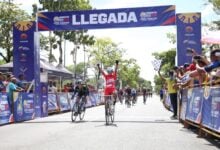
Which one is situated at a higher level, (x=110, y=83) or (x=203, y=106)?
(x=110, y=83)

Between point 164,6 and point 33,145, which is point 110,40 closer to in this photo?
point 164,6

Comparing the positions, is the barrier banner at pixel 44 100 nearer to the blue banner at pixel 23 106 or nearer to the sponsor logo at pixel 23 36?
the blue banner at pixel 23 106

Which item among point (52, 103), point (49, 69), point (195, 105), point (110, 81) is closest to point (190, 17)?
point (110, 81)

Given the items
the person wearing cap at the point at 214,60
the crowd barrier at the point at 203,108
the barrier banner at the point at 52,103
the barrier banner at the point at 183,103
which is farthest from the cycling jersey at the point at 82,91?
the person wearing cap at the point at 214,60

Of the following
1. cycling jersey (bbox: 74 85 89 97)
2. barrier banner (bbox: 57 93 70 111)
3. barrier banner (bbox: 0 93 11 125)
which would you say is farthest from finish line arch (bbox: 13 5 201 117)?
barrier banner (bbox: 57 93 70 111)

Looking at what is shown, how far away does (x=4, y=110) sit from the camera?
17.6 m

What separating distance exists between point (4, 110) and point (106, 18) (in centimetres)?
667

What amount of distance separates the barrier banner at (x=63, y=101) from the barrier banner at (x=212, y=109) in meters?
15.5

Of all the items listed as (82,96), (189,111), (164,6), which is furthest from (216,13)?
(189,111)

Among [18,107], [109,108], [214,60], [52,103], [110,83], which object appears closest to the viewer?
[214,60]

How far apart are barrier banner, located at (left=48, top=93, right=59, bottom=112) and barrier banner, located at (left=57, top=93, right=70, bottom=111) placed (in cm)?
74

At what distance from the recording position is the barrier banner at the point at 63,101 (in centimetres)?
2666

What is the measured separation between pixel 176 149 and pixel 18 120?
1041 cm

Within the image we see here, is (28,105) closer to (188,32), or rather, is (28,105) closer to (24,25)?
(24,25)
